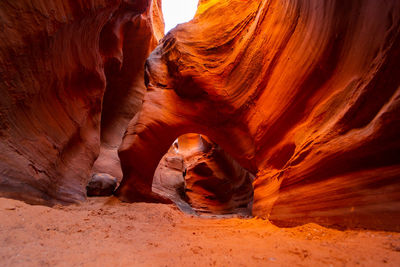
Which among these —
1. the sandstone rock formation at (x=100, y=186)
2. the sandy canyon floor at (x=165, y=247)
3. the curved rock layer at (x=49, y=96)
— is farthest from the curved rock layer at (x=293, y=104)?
the curved rock layer at (x=49, y=96)

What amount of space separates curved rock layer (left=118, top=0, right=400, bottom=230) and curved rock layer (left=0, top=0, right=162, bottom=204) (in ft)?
5.03

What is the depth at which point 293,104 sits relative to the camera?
396 centimetres

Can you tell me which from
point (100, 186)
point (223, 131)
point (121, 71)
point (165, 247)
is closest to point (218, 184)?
point (223, 131)

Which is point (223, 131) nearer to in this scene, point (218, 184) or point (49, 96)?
point (49, 96)

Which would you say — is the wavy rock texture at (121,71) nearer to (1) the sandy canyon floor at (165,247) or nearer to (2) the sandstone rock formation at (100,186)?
(2) the sandstone rock formation at (100,186)

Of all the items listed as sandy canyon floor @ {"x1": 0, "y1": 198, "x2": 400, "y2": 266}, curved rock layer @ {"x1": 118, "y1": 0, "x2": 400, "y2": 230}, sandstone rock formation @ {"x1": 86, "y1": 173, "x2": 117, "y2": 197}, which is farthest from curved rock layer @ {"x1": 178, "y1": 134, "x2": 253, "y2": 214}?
sandy canyon floor @ {"x1": 0, "y1": 198, "x2": 400, "y2": 266}

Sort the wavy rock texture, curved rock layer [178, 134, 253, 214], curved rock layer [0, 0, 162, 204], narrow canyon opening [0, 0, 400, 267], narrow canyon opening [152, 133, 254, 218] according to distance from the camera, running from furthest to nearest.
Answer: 1. curved rock layer [178, 134, 253, 214]
2. narrow canyon opening [152, 133, 254, 218]
3. the wavy rock texture
4. curved rock layer [0, 0, 162, 204]
5. narrow canyon opening [0, 0, 400, 267]

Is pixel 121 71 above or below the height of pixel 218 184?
above

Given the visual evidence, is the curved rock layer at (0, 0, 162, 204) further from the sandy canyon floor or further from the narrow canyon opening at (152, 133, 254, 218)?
the narrow canyon opening at (152, 133, 254, 218)

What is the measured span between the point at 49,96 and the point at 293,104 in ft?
16.9

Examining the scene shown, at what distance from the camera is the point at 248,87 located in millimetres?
5227

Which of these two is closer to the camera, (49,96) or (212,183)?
(49,96)

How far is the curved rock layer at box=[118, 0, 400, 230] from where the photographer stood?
221 centimetres

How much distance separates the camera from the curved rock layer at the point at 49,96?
147 inches
